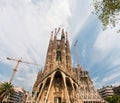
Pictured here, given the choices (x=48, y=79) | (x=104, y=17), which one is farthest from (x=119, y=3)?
(x=48, y=79)

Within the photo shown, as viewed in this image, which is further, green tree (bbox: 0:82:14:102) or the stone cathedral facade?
green tree (bbox: 0:82:14:102)

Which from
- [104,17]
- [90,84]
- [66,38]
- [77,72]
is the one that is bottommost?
[104,17]

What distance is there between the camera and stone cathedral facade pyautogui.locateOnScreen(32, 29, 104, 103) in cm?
3891

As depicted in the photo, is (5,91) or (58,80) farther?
(5,91)

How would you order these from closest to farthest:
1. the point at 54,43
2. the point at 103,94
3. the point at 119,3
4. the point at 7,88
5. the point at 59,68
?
1. the point at 119,3
2. the point at 59,68
3. the point at 7,88
4. the point at 54,43
5. the point at 103,94

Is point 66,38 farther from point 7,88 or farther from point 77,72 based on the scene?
point 7,88

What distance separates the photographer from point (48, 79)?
4231cm

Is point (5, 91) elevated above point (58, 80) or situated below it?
below

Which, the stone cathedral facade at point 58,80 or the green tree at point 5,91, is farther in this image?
the green tree at point 5,91

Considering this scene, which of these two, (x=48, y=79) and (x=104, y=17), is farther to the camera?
(x=48, y=79)

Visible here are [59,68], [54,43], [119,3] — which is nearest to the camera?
[119,3]

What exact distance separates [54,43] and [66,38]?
7.24m

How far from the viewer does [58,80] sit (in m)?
42.9

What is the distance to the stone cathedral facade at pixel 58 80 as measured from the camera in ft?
128
